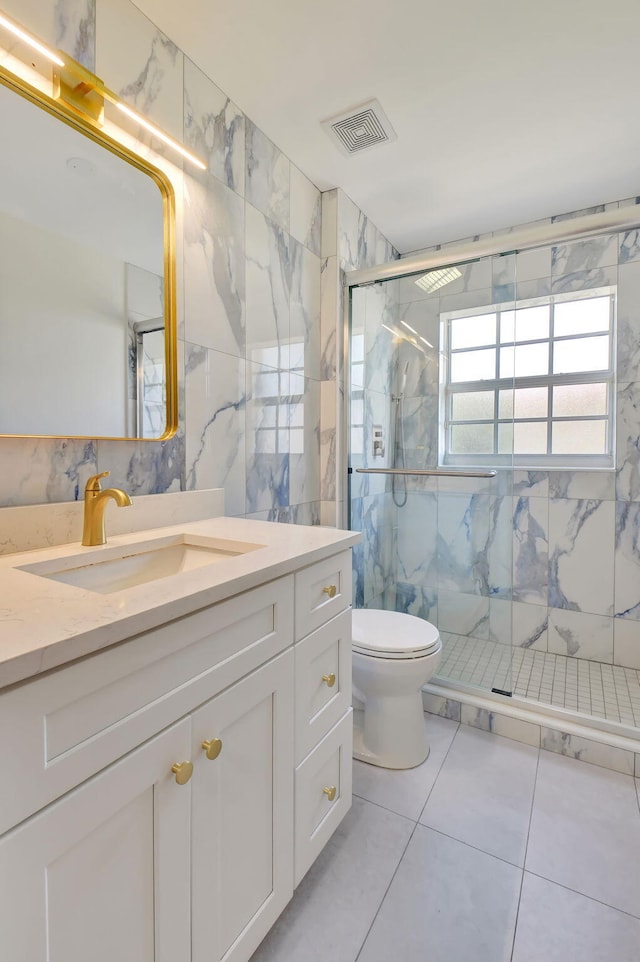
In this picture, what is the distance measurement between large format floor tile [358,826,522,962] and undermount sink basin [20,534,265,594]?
3.06ft

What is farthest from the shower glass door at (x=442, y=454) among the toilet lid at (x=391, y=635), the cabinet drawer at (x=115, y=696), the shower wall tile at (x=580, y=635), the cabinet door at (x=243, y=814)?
the cabinet drawer at (x=115, y=696)

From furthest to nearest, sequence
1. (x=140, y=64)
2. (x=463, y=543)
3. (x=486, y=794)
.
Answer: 1. (x=463, y=543)
2. (x=486, y=794)
3. (x=140, y=64)

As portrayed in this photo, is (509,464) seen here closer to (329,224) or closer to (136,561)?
(329,224)

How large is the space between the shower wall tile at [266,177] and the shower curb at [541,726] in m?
2.15

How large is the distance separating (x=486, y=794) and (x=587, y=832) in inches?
11.6

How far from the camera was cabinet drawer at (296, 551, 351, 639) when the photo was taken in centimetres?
104

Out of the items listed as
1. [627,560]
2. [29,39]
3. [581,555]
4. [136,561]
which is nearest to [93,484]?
[136,561]

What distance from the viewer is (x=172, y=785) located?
71 centimetres

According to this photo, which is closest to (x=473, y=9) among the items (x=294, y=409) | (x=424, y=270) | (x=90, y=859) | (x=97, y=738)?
(x=424, y=270)

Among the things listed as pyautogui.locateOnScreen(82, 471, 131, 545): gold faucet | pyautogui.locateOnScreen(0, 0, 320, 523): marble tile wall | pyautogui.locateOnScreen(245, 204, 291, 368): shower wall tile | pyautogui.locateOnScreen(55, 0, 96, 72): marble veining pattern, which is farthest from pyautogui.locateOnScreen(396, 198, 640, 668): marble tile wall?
pyautogui.locateOnScreen(82, 471, 131, 545): gold faucet

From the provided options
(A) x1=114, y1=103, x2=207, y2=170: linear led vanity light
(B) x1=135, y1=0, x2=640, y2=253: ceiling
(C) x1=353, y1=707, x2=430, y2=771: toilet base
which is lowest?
(C) x1=353, y1=707, x2=430, y2=771: toilet base

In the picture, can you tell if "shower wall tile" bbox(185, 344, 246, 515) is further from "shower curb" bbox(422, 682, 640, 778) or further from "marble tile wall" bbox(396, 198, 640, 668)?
"shower curb" bbox(422, 682, 640, 778)

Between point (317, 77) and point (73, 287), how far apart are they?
3.75 feet

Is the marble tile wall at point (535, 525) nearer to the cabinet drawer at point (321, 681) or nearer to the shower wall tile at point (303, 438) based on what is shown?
the shower wall tile at point (303, 438)
